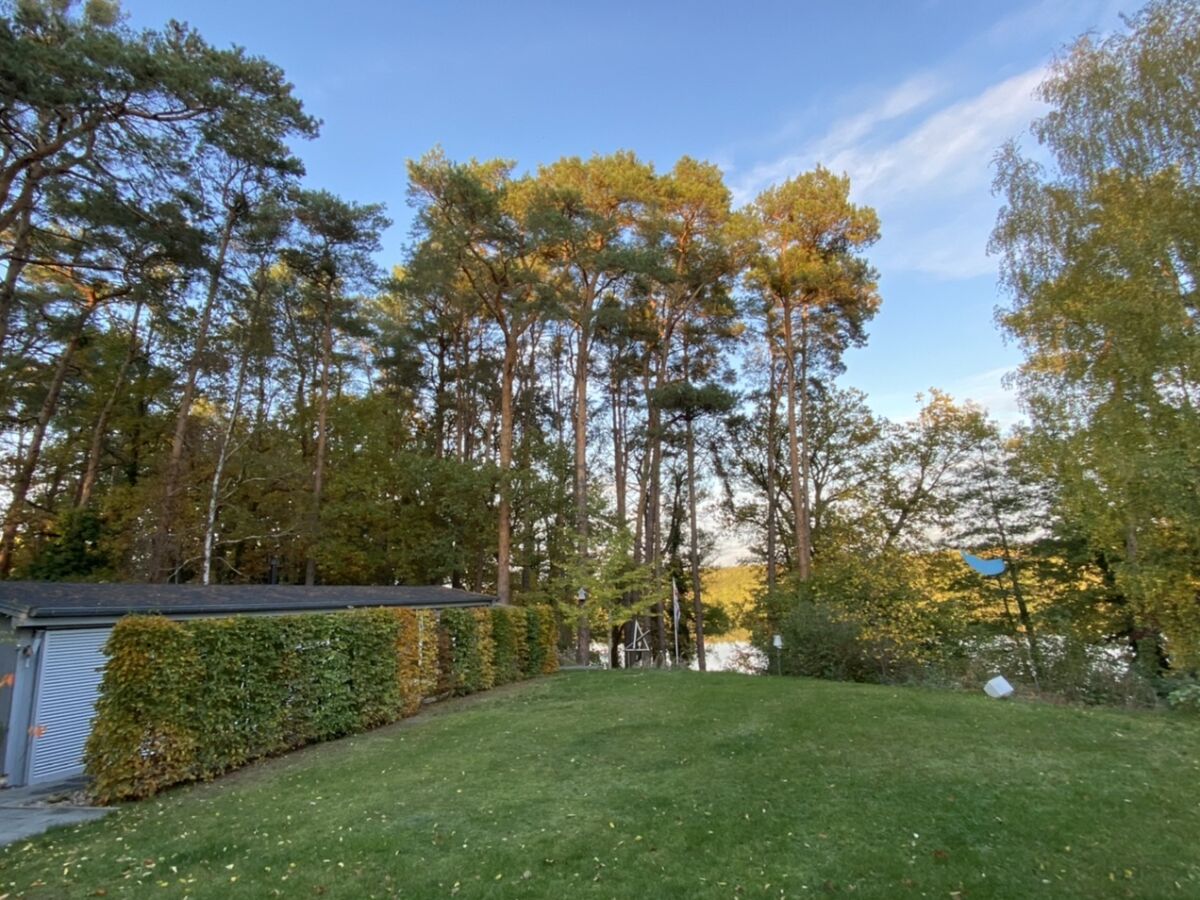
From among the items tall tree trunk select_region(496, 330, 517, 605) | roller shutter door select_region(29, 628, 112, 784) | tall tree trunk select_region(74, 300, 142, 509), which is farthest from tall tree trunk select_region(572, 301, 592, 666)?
tall tree trunk select_region(74, 300, 142, 509)

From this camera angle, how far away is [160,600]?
337 inches

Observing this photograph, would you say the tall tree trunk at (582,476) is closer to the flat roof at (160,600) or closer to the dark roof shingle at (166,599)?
the dark roof shingle at (166,599)

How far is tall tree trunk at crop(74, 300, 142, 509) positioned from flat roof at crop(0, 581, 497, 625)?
376 inches

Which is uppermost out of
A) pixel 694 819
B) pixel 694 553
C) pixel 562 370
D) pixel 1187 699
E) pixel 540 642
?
pixel 562 370

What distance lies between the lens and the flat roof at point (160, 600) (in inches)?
280

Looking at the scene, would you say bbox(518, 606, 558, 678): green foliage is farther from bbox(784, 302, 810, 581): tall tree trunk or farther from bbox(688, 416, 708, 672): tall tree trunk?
bbox(784, 302, 810, 581): tall tree trunk

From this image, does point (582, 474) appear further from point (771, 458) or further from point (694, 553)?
point (771, 458)

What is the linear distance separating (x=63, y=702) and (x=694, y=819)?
307 inches

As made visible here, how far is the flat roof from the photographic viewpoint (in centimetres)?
712

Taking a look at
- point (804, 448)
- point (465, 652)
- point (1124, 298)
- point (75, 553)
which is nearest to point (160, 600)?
point (465, 652)

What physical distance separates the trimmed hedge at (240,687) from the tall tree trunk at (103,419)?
13.6 m

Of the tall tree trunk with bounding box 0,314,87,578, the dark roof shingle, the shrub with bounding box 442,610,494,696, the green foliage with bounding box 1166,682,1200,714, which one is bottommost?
the green foliage with bounding box 1166,682,1200,714

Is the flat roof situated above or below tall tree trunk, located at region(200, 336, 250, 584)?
below

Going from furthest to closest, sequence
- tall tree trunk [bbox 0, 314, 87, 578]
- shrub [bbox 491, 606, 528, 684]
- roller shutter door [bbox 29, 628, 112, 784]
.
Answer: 1. tall tree trunk [bbox 0, 314, 87, 578]
2. shrub [bbox 491, 606, 528, 684]
3. roller shutter door [bbox 29, 628, 112, 784]
